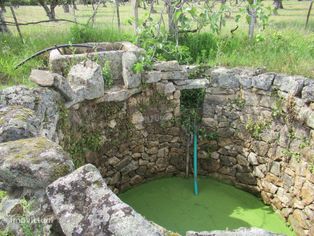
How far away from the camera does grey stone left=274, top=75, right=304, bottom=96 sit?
448 centimetres

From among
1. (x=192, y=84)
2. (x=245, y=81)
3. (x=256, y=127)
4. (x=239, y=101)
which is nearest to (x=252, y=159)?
(x=256, y=127)

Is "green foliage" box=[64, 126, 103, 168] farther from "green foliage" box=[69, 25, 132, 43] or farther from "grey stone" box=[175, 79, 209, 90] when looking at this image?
"green foliage" box=[69, 25, 132, 43]

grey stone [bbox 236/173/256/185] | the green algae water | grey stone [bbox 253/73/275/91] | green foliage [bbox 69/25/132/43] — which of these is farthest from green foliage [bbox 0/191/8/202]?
green foliage [bbox 69/25/132/43]

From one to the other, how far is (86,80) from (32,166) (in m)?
2.39

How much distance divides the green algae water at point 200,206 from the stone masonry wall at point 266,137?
21cm

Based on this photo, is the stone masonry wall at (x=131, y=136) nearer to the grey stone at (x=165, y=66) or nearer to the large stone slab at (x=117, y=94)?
the large stone slab at (x=117, y=94)

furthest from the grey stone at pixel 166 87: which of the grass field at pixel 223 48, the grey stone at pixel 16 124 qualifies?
the grey stone at pixel 16 124

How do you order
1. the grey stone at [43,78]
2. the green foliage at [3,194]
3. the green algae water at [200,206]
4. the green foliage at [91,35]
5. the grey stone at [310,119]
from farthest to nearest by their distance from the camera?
the green foliage at [91,35] < the green algae water at [200,206] < the grey stone at [310,119] < the grey stone at [43,78] < the green foliage at [3,194]

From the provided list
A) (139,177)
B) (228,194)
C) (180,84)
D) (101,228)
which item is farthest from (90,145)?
(101,228)

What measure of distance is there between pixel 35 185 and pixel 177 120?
3.73 metres

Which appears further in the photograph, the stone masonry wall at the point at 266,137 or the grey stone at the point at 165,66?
the grey stone at the point at 165,66

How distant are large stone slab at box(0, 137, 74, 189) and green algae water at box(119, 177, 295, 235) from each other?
10.0 ft

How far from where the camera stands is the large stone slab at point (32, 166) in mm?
1799

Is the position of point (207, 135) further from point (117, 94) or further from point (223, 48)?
point (117, 94)
